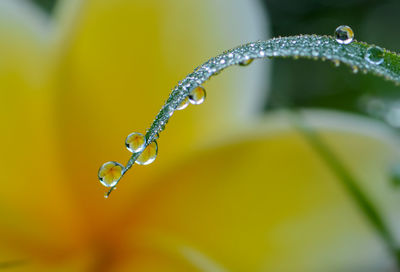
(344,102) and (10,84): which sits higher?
(344,102)

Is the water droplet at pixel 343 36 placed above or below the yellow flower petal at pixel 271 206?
below

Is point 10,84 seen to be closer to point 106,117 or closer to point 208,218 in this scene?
point 106,117

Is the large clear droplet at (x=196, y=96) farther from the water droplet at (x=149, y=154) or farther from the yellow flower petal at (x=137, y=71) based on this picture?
the yellow flower petal at (x=137, y=71)

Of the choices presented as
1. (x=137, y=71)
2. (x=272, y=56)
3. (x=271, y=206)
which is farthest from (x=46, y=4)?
(x=272, y=56)

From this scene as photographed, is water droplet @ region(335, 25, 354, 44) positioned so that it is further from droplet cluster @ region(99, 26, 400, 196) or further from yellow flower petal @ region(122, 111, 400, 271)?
yellow flower petal @ region(122, 111, 400, 271)

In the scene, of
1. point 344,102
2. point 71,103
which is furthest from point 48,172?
point 344,102

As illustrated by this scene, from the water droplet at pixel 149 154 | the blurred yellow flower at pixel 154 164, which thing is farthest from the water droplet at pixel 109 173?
the blurred yellow flower at pixel 154 164
